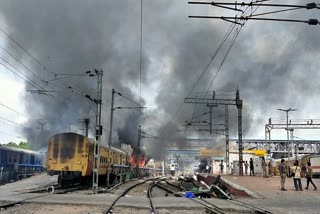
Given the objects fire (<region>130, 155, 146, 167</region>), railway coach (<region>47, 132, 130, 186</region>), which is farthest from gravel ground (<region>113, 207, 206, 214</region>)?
fire (<region>130, 155, 146, 167</region>)

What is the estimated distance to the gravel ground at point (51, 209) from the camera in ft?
50.8

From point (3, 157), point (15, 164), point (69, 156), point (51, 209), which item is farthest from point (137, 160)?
point (51, 209)

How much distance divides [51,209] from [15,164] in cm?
2946

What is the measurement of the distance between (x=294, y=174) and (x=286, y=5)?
1502 centimetres

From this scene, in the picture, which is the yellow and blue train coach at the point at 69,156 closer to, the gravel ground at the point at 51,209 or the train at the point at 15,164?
the train at the point at 15,164

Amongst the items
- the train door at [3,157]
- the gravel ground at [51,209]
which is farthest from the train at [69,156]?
the gravel ground at [51,209]

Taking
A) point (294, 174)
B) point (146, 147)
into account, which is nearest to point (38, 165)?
point (146, 147)

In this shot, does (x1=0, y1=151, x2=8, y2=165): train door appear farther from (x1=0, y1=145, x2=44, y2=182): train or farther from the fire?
the fire

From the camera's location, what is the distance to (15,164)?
43906 millimetres

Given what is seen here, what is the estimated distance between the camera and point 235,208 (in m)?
17.1

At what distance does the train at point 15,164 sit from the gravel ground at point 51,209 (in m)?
22.2

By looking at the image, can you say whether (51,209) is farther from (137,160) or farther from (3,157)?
(137,160)

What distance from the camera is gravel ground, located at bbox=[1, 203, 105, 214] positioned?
50.8ft

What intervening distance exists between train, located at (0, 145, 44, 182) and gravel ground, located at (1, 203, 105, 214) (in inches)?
874
